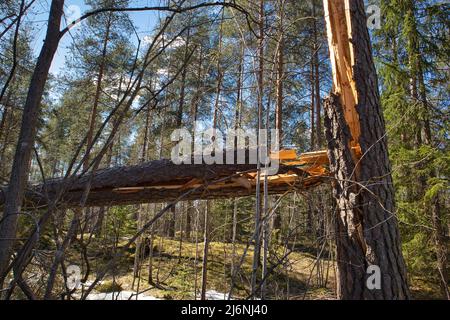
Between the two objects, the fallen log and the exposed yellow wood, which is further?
the fallen log

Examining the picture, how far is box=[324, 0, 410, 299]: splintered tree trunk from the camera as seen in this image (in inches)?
96.7

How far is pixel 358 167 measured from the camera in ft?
8.95

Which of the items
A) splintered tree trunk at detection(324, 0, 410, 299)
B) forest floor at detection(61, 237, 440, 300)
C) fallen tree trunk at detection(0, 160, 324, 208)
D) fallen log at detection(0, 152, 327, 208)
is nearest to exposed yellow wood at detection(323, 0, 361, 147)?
splintered tree trunk at detection(324, 0, 410, 299)

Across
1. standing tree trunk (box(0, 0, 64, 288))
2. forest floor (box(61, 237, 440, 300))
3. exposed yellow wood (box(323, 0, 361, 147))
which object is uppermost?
exposed yellow wood (box(323, 0, 361, 147))

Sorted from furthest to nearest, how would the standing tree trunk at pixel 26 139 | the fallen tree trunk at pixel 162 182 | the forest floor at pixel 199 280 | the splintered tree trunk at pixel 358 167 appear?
the forest floor at pixel 199 280 < the fallen tree trunk at pixel 162 182 < the splintered tree trunk at pixel 358 167 < the standing tree trunk at pixel 26 139

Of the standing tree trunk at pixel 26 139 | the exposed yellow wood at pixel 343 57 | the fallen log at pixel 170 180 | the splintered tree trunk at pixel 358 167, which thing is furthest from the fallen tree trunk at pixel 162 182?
the standing tree trunk at pixel 26 139

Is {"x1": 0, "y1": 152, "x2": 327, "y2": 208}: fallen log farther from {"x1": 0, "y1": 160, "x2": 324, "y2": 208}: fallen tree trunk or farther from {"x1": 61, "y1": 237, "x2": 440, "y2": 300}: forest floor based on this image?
{"x1": 61, "y1": 237, "x2": 440, "y2": 300}: forest floor

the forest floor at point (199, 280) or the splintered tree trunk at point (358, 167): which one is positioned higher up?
the splintered tree trunk at point (358, 167)

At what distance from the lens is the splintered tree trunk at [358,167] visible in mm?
2457

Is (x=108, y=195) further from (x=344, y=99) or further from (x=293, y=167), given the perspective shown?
(x=344, y=99)

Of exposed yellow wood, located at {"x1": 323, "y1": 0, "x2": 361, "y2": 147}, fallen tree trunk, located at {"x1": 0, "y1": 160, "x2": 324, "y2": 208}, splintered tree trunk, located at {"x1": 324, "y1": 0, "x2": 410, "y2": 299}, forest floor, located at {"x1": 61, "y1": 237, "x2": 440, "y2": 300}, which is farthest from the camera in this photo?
forest floor, located at {"x1": 61, "y1": 237, "x2": 440, "y2": 300}

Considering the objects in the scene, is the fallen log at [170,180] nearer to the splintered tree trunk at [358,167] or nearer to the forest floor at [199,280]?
the splintered tree trunk at [358,167]

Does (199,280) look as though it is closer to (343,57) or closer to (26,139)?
(343,57)
